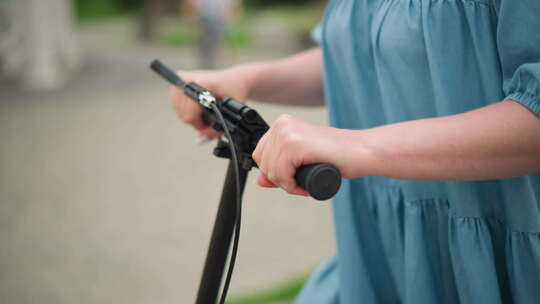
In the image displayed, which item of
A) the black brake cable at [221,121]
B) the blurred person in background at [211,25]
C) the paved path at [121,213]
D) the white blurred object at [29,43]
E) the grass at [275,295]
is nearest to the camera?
the black brake cable at [221,121]

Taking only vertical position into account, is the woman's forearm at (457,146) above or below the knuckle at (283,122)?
below

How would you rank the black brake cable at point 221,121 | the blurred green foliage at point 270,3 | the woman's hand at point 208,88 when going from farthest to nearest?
the blurred green foliage at point 270,3, the woman's hand at point 208,88, the black brake cable at point 221,121

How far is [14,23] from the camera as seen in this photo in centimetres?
577

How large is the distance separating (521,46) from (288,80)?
511mm

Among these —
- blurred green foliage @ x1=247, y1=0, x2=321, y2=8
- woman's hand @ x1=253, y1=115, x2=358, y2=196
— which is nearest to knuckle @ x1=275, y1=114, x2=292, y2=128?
woman's hand @ x1=253, y1=115, x2=358, y2=196

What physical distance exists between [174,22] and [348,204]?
1114cm

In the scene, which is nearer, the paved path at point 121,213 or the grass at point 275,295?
the grass at point 275,295

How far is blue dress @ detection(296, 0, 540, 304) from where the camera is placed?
689 millimetres

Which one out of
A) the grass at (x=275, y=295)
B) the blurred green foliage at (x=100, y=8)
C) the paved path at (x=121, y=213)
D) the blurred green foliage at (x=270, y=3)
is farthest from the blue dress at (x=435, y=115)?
the blurred green foliage at (x=270, y=3)

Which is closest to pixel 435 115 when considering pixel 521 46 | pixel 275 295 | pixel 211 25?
pixel 521 46

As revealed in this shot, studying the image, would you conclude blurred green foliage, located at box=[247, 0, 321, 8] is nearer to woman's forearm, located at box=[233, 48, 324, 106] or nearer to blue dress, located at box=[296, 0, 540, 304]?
woman's forearm, located at box=[233, 48, 324, 106]

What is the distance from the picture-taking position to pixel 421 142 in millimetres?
597

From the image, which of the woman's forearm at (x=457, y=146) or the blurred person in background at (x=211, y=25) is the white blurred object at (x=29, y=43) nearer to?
the blurred person in background at (x=211, y=25)

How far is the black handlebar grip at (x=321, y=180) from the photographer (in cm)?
55
